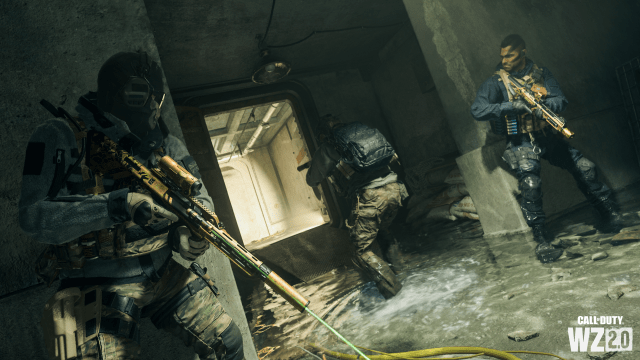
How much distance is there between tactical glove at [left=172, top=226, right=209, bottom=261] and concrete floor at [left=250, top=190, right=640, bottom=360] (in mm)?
1395

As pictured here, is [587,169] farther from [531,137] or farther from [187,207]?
[187,207]

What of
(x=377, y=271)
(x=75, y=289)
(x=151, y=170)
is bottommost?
(x=377, y=271)

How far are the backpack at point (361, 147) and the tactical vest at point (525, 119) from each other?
3.73 ft

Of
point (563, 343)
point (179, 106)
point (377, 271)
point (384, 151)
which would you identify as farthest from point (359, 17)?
point (563, 343)

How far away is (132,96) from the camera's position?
1528 mm

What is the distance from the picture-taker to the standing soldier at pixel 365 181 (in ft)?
11.4

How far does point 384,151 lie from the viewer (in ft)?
11.8

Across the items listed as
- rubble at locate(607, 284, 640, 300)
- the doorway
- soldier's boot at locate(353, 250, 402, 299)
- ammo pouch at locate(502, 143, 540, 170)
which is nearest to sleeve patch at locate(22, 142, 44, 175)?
soldier's boot at locate(353, 250, 402, 299)

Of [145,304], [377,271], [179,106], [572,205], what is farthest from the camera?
[179,106]

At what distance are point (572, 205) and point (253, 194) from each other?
38.9 feet

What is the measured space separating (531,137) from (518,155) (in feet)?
0.69

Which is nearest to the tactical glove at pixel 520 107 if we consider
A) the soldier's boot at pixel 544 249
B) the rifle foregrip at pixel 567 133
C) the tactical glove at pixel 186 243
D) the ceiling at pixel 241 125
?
the rifle foregrip at pixel 567 133

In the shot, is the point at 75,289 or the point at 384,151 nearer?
the point at 75,289

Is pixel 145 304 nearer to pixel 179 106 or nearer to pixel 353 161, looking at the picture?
pixel 353 161
